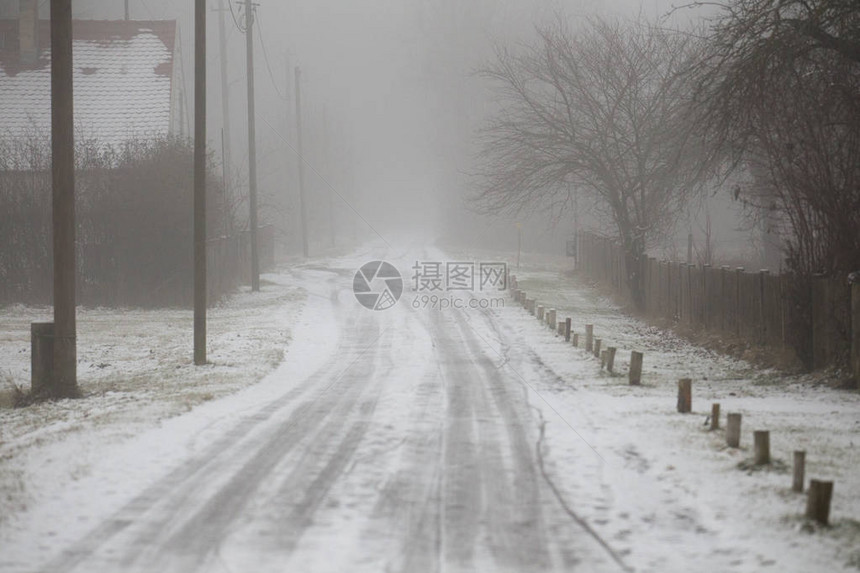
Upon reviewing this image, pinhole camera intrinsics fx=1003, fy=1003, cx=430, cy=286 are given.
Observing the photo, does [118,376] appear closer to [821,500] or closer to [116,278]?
[821,500]

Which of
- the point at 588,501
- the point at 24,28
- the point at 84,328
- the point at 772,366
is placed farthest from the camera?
the point at 24,28

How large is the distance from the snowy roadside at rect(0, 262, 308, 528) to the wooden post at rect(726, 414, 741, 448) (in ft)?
20.4

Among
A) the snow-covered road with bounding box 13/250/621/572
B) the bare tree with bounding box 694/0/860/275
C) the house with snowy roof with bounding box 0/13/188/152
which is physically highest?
the house with snowy roof with bounding box 0/13/188/152

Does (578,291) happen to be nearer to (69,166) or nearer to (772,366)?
(772,366)

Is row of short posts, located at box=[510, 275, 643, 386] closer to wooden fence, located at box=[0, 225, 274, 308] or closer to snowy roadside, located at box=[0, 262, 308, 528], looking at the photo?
snowy roadside, located at box=[0, 262, 308, 528]

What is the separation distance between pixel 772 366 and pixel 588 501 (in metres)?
9.18

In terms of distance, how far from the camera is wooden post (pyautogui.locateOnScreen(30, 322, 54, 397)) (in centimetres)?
1462

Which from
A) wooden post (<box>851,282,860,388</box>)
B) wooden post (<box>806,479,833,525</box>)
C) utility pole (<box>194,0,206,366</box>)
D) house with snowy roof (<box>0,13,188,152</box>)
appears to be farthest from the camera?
house with snowy roof (<box>0,13,188,152</box>)

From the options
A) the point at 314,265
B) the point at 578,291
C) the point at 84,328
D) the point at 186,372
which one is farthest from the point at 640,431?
the point at 314,265

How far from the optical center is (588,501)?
329 inches

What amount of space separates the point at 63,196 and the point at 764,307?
462 inches

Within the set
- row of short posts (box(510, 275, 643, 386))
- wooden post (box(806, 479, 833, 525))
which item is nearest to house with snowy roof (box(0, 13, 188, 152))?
row of short posts (box(510, 275, 643, 386))

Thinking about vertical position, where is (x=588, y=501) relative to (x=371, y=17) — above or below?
below

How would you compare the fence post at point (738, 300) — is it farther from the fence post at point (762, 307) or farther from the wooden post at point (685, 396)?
the wooden post at point (685, 396)
